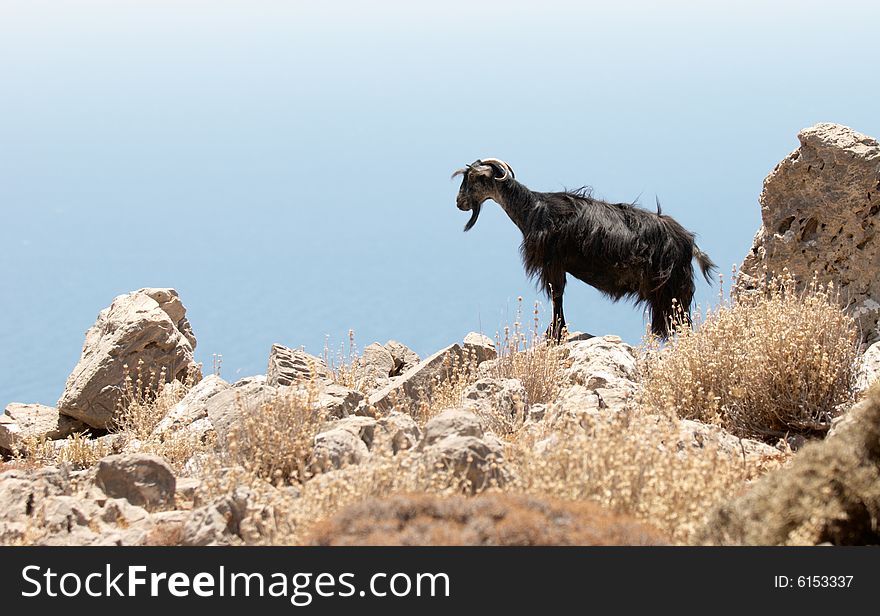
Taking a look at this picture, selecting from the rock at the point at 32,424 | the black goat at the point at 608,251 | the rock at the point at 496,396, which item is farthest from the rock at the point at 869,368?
the rock at the point at 32,424

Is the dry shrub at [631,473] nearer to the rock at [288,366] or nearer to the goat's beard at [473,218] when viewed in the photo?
the rock at [288,366]

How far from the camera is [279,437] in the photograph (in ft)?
20.8

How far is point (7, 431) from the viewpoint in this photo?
10.0 m

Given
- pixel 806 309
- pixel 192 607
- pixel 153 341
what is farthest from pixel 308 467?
pixel 153 341

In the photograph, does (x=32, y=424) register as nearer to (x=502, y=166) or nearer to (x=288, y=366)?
(x=288, y=366)

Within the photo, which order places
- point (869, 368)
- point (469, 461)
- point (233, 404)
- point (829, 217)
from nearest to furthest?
point (469, 461), point (233, 404), point (869, 368), point (829, 217)

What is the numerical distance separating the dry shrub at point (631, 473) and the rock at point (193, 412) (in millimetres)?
3038

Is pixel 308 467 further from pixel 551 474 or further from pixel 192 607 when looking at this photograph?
pixel 192 607

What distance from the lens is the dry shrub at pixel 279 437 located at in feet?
20.7

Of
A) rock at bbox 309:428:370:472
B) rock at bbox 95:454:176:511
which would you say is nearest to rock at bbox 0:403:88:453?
rock at bbox 95:454:176:511

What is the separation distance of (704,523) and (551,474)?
31.1 inches

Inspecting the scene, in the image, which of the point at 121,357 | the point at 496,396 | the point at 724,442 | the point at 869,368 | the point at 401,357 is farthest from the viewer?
the point at 401,357

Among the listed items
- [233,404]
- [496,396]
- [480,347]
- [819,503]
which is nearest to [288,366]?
[233,404]

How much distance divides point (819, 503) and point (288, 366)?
509 cm
